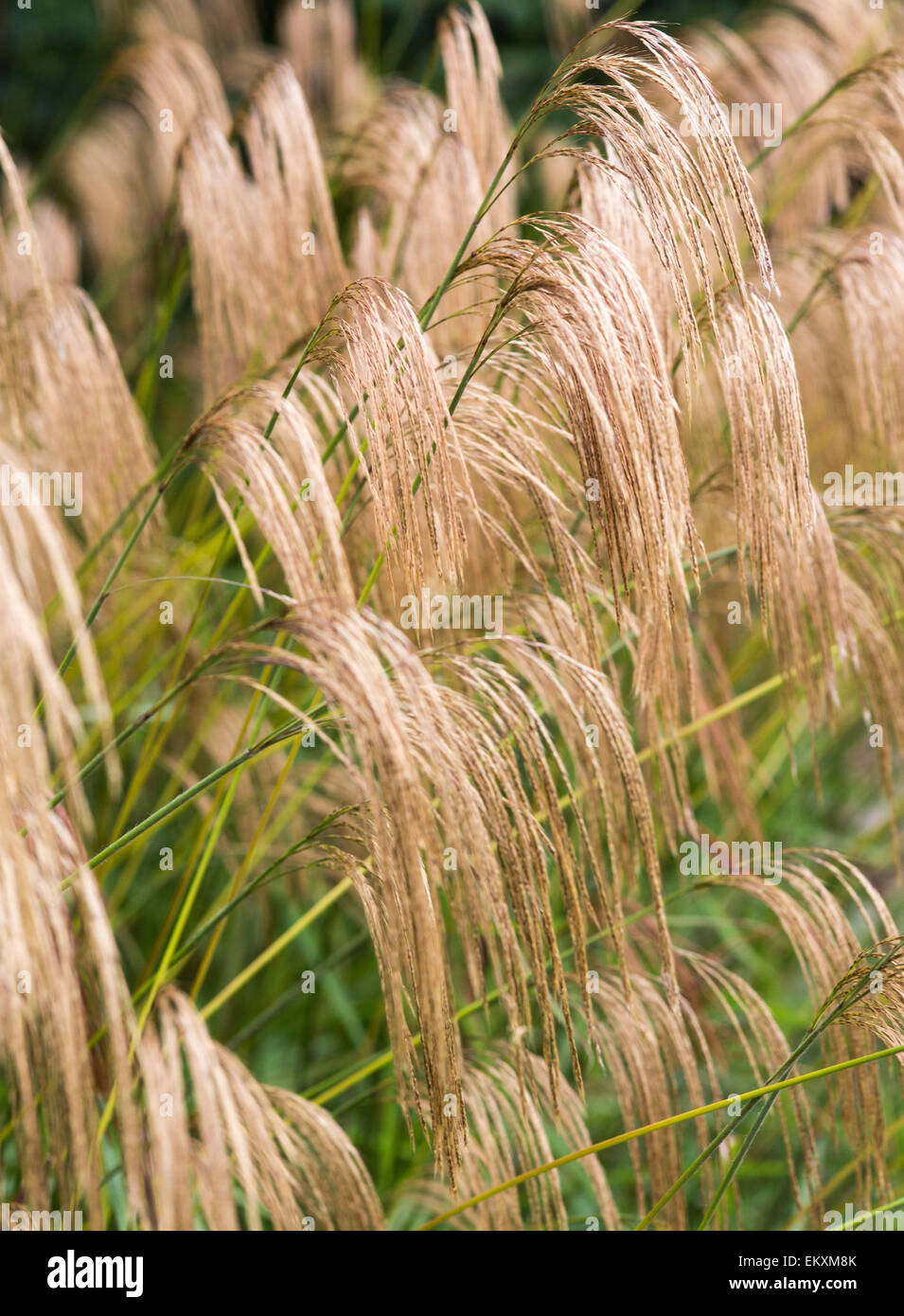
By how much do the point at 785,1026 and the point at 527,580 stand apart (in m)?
0.92

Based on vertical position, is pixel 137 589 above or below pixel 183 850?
above

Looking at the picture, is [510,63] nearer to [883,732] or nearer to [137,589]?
[137,589]

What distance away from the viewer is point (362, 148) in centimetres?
135

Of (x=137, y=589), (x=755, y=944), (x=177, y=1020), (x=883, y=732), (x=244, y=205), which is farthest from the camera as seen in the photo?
(x=755, y=944)

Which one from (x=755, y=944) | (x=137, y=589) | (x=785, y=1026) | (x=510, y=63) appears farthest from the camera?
(x=510, y=63)

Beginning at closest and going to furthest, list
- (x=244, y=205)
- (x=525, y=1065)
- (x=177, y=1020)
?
(x=177, y=1020), (x=525, y=1065), (x=244, y=205)

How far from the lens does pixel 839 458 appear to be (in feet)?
4.60

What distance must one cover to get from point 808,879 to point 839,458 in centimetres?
71

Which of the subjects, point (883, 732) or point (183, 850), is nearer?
point (883, 732)

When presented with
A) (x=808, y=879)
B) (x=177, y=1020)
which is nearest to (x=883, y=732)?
(x=808, y=879)

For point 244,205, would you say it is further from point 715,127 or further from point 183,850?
point 183,850

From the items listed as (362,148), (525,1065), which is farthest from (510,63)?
(525,1065)

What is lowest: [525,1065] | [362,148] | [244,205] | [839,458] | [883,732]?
[525,1065]

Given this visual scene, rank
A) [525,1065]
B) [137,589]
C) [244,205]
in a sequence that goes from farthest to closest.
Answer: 1. [137,589]
2. [244,205]
3. [525,1065]
